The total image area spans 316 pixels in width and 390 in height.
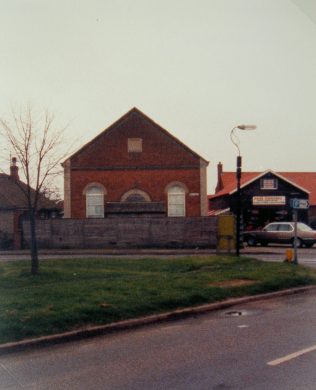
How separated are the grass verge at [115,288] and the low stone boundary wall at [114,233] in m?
12.3

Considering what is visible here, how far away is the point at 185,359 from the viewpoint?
7.33m

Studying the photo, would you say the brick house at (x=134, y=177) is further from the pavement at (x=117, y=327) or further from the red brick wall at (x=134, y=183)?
the pavement at (x=117, y=327)

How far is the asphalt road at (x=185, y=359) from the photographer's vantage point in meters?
6.33

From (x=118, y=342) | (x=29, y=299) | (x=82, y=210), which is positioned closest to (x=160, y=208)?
(x=82, y=210)

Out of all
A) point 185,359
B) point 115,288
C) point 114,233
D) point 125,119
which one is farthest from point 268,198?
point 185,359

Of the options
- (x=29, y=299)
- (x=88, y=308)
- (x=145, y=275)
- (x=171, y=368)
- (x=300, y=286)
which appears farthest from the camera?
(x=145, y=275)

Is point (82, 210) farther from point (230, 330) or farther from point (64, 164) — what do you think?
point (230, 330)

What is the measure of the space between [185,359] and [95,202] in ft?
100

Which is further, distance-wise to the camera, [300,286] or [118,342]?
[300,286]

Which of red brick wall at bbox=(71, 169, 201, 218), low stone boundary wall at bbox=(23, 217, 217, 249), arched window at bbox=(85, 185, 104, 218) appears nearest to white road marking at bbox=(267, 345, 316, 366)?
low stone boundary wall at bbox=(23, 217, 217, 249)

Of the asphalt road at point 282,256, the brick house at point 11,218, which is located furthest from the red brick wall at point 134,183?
the asphalt road at point 282,256

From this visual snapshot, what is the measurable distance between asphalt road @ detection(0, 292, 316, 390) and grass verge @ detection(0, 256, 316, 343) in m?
0.77

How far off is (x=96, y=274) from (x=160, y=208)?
2081 centimetres

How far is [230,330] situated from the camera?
928 centimetres
